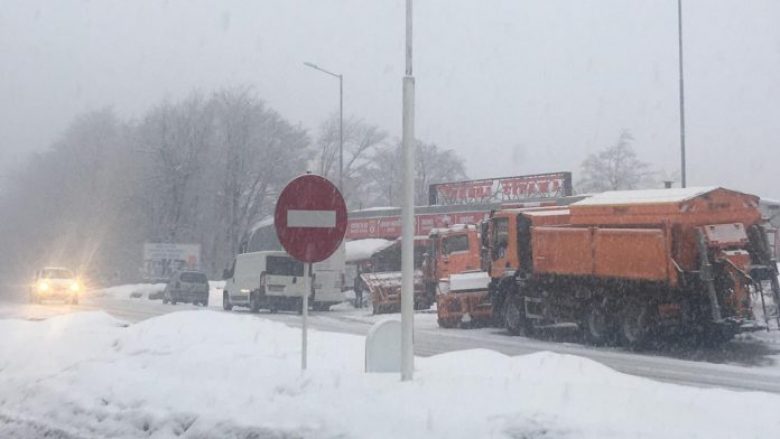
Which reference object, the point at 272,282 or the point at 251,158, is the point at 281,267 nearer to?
the point at 272,282

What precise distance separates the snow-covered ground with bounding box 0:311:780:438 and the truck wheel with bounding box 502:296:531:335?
11231 millimetres

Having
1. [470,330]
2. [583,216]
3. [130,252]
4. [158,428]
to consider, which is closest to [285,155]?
[130,252]

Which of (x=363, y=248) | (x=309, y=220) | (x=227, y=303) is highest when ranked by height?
(x=363, y=248)

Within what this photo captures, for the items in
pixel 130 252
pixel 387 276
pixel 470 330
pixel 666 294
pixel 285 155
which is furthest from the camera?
pixel 130 252

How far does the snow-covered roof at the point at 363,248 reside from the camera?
43.0m

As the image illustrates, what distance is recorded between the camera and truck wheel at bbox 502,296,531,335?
79.4ft

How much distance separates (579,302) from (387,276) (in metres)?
12.1

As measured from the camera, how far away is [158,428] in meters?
8.48

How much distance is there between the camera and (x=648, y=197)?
20828mm

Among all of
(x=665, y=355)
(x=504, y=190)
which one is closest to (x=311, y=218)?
(x=665, y=355)

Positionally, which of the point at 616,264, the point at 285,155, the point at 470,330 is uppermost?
the point at 285,155

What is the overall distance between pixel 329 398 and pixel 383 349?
1620mm

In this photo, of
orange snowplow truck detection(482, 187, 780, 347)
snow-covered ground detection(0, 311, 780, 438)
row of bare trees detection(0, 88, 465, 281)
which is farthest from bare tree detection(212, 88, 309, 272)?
snow-covered ground detection(0, 311, 780, 438)

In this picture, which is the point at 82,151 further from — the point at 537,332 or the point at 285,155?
the point at 537,332
